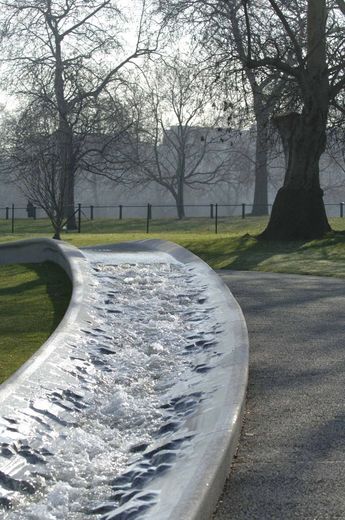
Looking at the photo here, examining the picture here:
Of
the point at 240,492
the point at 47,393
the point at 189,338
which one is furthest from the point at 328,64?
the point at 240,492

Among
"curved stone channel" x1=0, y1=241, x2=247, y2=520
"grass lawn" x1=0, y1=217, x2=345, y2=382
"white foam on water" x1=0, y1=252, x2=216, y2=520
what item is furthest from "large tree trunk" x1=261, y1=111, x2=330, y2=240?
"curved stone channel" x1=0, y1=241, x2=247, y2=520

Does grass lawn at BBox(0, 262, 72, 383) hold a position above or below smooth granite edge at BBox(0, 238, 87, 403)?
below

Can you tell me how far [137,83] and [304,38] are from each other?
16491mm

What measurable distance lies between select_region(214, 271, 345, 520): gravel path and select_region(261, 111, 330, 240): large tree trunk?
33.4 ft

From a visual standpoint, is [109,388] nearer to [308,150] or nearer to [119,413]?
[119,413]

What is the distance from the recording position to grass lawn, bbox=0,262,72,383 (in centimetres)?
775

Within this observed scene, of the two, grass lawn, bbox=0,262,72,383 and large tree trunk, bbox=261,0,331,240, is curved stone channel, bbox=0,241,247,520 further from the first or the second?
large tree trunk, bbox=261,0,331,240

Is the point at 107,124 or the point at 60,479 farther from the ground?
the point at 107,124

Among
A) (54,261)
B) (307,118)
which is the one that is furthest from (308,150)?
(54,261)

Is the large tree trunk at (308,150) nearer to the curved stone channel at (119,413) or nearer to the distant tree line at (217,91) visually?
the distant tree line at (217,91)

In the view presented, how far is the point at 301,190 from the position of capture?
20.0m

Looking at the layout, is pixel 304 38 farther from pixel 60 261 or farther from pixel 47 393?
pixel 47 393

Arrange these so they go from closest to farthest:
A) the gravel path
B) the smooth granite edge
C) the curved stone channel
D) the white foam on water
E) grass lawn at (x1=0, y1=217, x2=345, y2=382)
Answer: the gravel path, the curved stone channel, the white foam on water, the smooth granite edge, grass lawn at (x1=0, y1=217, x2=345, y2=382)

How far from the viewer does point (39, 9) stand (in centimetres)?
3691
